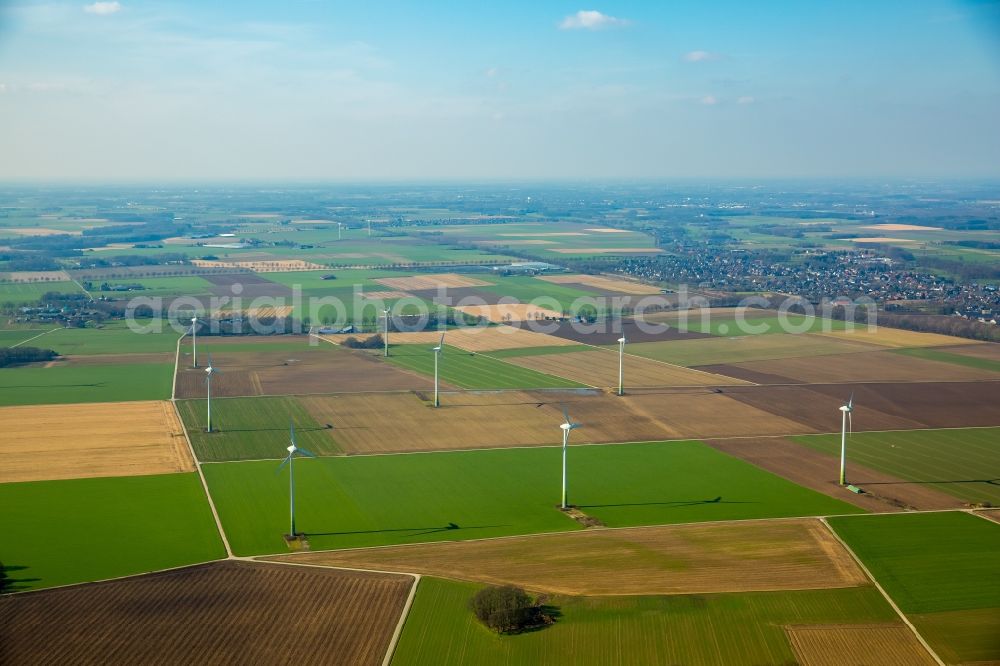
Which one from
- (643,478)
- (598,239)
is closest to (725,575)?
(643,478)

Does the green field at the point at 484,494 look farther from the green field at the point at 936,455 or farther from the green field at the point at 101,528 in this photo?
the green field at the point at 936,455

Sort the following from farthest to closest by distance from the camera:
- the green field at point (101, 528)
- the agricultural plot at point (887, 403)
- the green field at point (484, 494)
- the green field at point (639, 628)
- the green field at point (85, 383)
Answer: the green field at point (85, 383), the agricultural plot at point (887, 403), the green field at point (484, 494), the green field at point (101, 528), the green field at point (639, 628)

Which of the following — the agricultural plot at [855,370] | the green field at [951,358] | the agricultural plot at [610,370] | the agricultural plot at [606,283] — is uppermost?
the agricultural plot at [606,283]

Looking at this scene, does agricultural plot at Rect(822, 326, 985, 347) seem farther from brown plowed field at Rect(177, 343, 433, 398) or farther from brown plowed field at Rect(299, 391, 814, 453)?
brown plowed field at Rect(177, 343, 433, 398)

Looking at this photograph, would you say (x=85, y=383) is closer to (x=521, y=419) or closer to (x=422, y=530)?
(x=521, y=419)

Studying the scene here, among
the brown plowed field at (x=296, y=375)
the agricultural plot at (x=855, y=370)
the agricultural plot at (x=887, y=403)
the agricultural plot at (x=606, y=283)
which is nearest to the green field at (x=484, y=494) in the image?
the agricultural plot at (x=887, y=403)

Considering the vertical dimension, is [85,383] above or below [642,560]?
above

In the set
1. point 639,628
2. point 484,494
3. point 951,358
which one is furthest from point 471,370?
point 639,628
